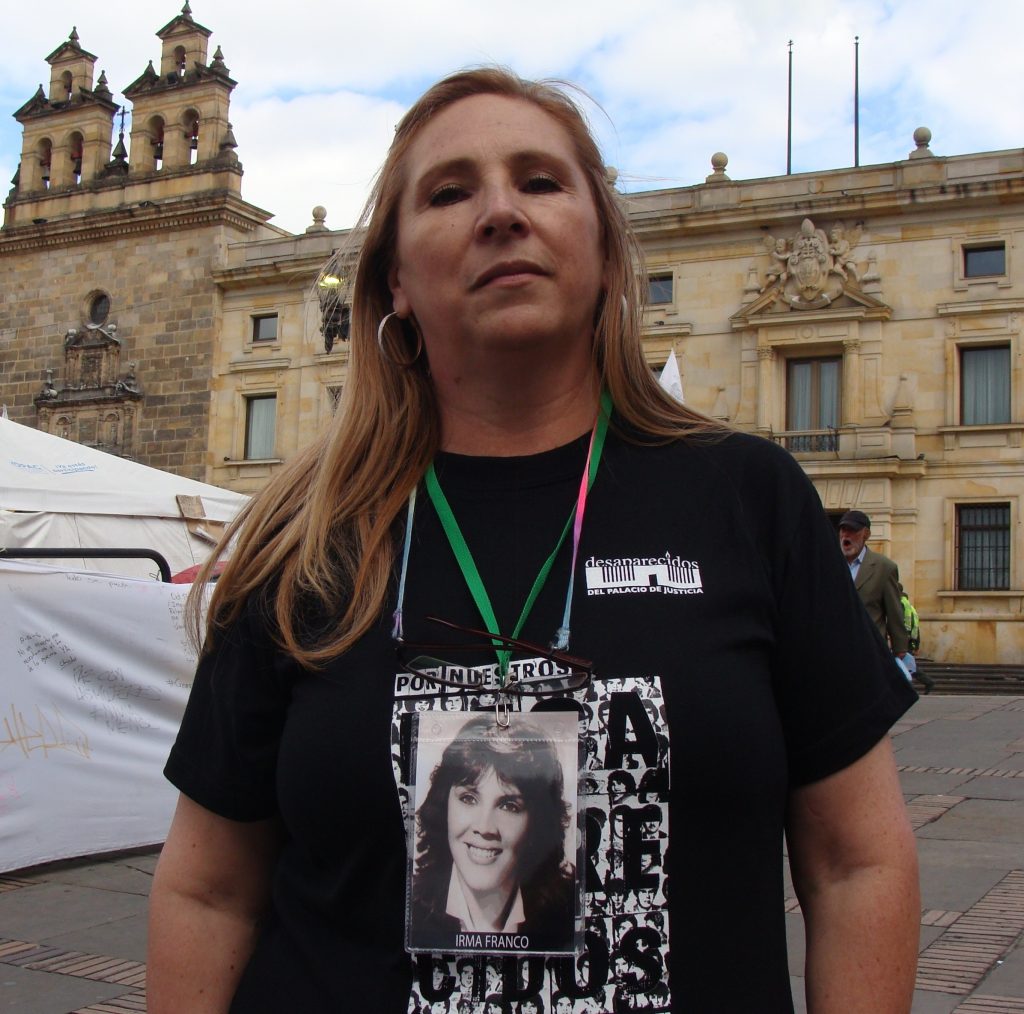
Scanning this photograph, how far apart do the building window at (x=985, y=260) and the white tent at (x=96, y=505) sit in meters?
19.1

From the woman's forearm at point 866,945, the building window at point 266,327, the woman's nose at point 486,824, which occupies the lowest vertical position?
the woman's forearm at point 866,945

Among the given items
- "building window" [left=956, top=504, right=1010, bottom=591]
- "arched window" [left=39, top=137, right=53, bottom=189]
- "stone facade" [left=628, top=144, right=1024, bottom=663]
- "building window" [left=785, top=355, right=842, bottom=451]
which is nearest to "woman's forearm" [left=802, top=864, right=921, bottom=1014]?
"stone facade" [left=628, top=144, right=1024, bottom=663]

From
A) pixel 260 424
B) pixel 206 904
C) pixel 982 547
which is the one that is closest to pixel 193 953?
pixel 206 904

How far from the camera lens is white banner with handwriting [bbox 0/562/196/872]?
6.06 m

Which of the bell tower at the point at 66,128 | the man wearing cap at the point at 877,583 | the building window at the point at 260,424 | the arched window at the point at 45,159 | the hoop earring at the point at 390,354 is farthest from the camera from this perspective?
the arched window at the point at 45,159

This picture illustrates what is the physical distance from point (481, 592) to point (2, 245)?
123 ft

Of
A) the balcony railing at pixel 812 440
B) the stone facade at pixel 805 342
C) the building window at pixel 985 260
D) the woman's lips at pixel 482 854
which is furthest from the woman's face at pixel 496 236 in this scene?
the building window at pixel 985 260

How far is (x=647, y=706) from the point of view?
140 centimetres

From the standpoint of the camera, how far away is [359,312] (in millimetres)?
1919

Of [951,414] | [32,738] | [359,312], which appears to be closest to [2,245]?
[951,414]

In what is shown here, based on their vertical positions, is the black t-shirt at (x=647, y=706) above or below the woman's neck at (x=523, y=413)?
below

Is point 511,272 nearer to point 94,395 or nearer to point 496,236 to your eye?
point 496,236

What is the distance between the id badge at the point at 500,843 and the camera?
1.35 metres

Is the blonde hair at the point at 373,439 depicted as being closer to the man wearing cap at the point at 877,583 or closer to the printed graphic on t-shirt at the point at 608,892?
the printed graphic on t-shirt at the point at 608,892
